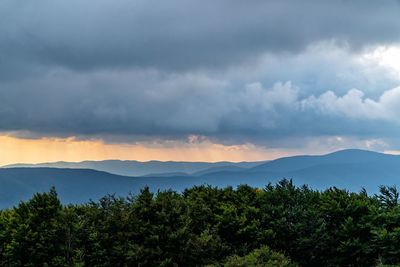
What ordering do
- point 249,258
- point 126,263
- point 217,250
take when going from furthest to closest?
point 217,250 < point 126,263 < point 249,258

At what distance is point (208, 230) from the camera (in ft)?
125

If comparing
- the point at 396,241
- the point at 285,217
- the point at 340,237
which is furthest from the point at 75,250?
the point at 396,241

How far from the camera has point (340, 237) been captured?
3847 cm

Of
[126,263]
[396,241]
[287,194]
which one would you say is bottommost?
[126,263]

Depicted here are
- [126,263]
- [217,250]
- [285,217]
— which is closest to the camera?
[126,263]

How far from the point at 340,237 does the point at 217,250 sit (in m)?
10.4

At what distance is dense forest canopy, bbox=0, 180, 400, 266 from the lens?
111ft

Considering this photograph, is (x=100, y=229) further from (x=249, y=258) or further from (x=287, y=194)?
(x=287, y=194)

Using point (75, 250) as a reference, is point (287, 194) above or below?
above

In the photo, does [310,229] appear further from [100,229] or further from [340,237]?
[100,229]

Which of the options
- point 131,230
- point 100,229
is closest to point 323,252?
point 131,230

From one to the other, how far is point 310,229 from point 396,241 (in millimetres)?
7086

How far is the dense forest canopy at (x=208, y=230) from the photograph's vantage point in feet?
111

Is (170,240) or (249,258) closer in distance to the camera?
(249,258)
